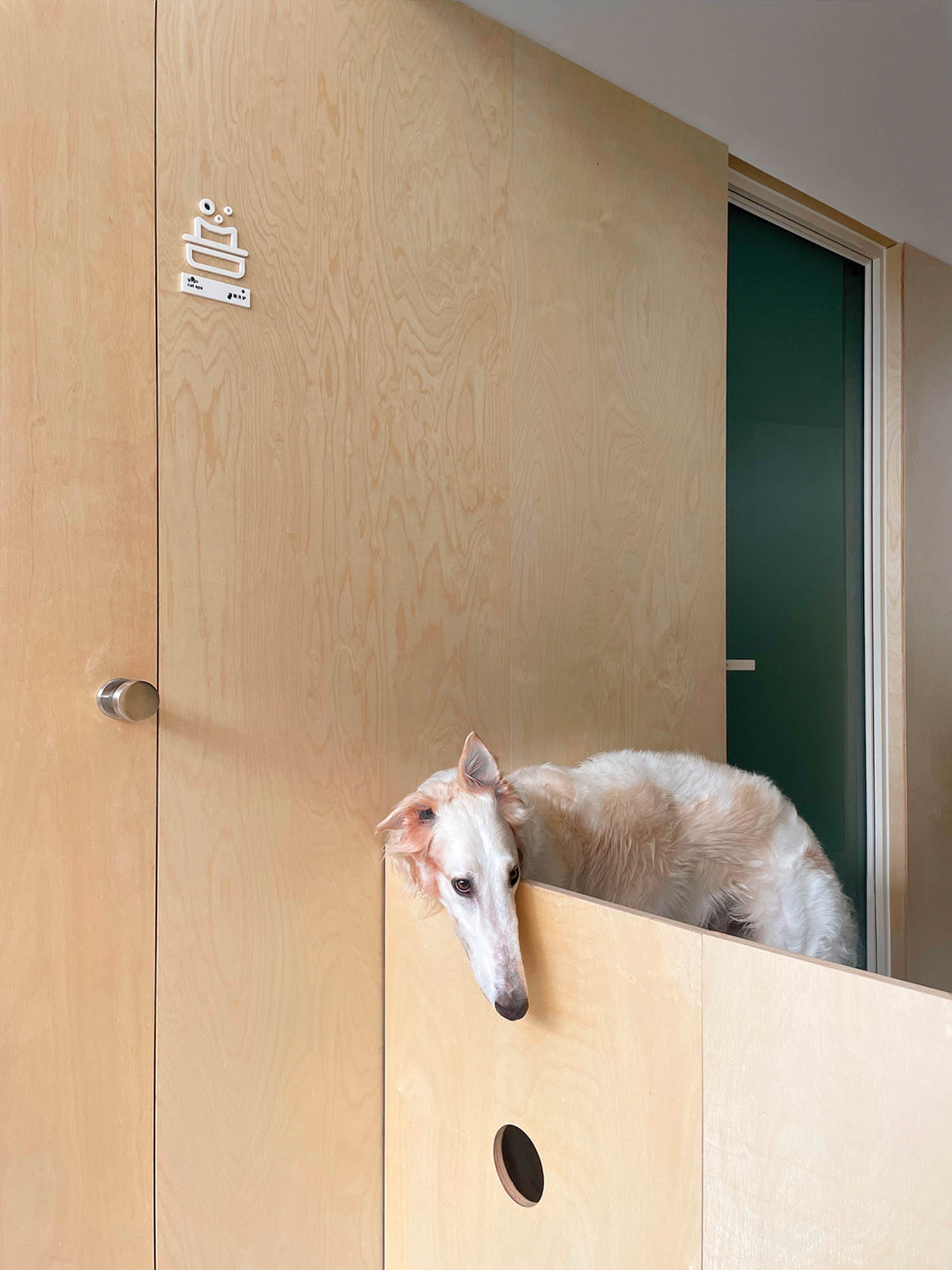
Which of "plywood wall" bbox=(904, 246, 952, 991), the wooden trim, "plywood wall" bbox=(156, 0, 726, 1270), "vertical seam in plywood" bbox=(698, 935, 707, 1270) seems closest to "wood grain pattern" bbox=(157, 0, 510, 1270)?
"plywood wall" bbox=(156, 0, 726, 1270)

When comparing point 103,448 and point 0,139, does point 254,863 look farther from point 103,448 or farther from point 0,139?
point 0,139

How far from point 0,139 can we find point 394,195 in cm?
66

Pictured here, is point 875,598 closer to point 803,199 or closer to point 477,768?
point 803,199

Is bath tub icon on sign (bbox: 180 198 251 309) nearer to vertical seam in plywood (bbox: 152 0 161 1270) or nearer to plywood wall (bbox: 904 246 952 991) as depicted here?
vertical seam in plywood (bbox: 152 0 161 1270)

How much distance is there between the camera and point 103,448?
126 centimetres

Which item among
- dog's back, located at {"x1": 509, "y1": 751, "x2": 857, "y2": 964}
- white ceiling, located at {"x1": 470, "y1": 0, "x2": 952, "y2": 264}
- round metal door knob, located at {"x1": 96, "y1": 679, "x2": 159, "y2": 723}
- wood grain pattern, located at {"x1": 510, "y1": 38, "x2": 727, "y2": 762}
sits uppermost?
white ceiling, located at {"x1": 470, "y1": 0, "x2": 952, "y2": 264}

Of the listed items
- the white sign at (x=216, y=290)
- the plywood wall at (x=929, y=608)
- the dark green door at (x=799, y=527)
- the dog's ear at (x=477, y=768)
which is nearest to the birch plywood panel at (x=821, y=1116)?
the dog's ear at (x=477, y=768)

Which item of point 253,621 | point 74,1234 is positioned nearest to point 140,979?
point 74,1234

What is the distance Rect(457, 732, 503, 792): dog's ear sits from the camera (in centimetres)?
129

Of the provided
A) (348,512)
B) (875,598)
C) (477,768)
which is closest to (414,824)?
(477,768)

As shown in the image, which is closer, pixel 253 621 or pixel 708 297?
pixel 253 621

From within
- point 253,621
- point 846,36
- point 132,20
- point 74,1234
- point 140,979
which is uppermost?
point 846,36

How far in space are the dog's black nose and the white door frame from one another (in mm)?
1792

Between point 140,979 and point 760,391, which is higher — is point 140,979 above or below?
below
